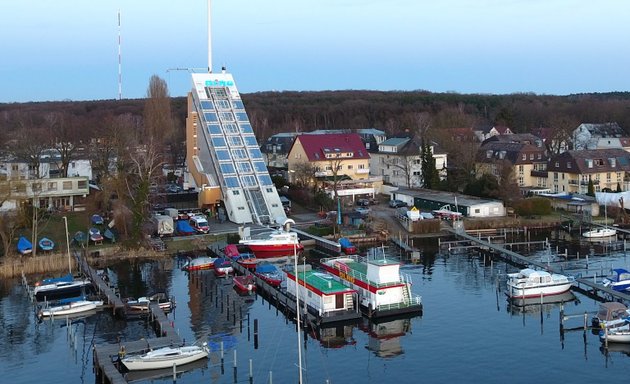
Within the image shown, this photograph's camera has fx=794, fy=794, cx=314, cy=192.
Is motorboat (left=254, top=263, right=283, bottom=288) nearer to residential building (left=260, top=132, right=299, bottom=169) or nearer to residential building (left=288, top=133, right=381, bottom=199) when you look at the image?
residential building (left=288, top=133, right=381, bottom=199)

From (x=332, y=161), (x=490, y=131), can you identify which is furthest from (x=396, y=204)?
(x=490, y=131)

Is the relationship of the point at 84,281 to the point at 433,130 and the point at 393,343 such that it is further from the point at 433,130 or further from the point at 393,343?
the point at 433,130

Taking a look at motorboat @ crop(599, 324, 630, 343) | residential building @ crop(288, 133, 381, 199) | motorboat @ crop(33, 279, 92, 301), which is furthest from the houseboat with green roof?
residential building @ crop(288, 133, 381, 199)

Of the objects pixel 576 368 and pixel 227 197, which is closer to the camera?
pixel 576 368

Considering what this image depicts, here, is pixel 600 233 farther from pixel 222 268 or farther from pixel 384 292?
pixel 222 268

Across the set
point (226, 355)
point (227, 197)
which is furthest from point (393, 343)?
point (227, 197)

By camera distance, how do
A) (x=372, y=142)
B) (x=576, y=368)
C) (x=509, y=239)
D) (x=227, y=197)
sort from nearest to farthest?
(x=576, y=368)
(x=509, y=239)
(x=227, y=197)
(x=372, y=142)

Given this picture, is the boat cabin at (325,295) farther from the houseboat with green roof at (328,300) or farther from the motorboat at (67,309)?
the motorboat at (67,309)
